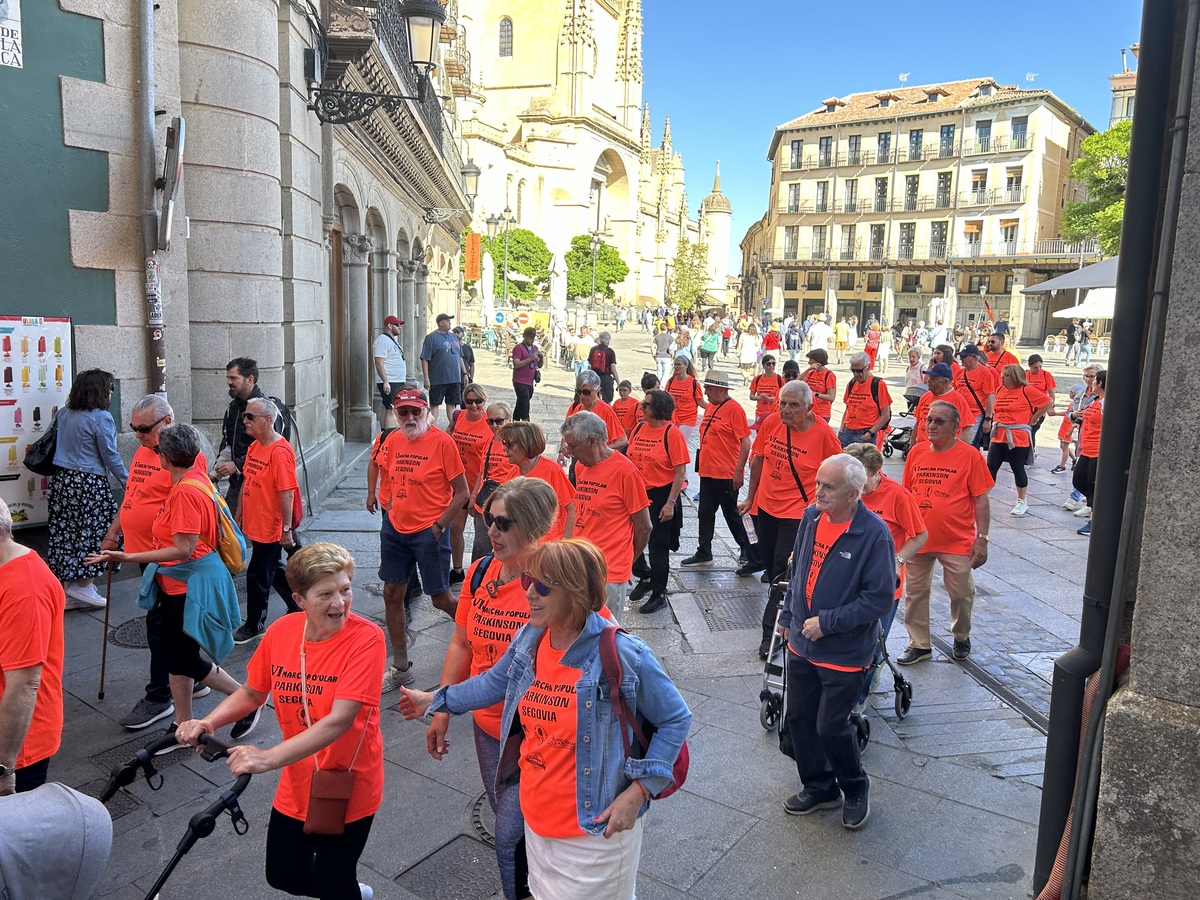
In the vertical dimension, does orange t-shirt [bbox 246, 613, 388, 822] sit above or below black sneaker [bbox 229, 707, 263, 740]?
above

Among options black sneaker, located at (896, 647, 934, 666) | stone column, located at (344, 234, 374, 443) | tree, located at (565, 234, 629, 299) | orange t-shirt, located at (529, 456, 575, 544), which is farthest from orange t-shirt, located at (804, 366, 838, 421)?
tree, located at (565, 234, 629, 299)

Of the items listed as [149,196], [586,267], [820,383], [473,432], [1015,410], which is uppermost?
[586,267]

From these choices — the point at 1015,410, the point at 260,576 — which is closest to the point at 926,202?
the point at 1015,410

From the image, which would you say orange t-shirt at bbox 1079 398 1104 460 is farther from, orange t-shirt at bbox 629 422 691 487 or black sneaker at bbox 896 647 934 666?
orange t-shirt at bbox 629 422 691 487

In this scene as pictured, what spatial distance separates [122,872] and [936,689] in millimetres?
4464

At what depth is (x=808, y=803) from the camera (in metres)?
4.05

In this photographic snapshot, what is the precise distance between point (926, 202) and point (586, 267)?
25476 mm

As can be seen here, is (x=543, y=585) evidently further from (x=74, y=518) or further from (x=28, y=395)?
(x=28, y=395)

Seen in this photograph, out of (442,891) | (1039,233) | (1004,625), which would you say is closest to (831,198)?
(1039,233)

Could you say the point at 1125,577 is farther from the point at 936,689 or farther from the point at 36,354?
the point at 36,354

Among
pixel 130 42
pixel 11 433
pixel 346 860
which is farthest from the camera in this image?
pixel 130 42

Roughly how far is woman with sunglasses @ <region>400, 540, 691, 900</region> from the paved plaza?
1075 millimetres

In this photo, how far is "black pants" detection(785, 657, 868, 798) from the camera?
3816 millimetres

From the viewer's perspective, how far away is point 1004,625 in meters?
6.77
